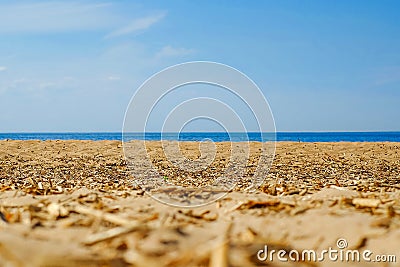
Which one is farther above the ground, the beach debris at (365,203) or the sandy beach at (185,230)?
the beach debris at (365,203)

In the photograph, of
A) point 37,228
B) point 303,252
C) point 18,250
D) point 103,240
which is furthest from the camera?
point 37,228

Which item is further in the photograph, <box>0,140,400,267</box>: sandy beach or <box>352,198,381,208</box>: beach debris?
<box>352,198,381,208</box>: beach debris

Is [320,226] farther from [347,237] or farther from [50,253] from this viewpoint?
[50,253]

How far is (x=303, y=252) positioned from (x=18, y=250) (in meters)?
1.36

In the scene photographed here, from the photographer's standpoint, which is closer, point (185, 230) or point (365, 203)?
point (185, 230)

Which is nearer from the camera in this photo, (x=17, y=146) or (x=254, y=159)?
(x=254, y=159)

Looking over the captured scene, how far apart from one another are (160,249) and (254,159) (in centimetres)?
1097

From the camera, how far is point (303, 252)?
98.1 inches

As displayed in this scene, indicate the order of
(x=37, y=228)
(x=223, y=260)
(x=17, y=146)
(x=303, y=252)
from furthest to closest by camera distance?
(x=17, y=146), (x=37, y=228), (x=303, y=252), (x=223, y=260)

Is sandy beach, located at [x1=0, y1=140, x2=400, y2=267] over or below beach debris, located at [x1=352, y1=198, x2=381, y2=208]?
below

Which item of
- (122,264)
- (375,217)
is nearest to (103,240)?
(122,264)

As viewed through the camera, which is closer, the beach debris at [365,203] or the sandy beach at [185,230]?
the sandy beach at [185,230]

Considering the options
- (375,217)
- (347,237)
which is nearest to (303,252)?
(347,237)

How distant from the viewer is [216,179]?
348 inches
